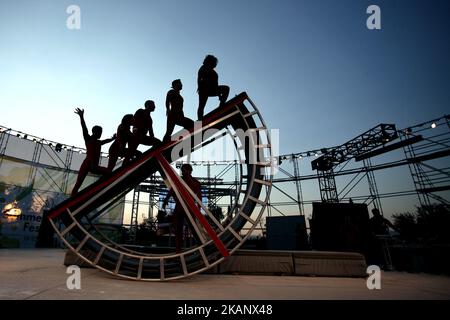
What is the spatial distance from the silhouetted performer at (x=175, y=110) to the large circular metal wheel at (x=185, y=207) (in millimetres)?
337

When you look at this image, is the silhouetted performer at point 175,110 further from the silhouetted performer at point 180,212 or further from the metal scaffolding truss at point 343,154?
the metal scaffolding truss at point 343,154

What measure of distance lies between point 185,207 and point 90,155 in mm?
2356

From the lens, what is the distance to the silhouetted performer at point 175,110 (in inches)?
172

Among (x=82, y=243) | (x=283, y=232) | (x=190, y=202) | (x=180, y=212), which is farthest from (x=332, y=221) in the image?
(x=82, y=243)

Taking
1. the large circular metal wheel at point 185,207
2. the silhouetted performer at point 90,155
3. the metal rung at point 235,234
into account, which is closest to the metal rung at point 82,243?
the large circular metal wheel at point 185,207

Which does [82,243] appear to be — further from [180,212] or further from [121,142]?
[121,142]

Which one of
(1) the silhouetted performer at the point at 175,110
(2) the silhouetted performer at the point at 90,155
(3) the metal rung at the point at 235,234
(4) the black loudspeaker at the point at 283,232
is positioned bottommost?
(4) the black loudspeaker at the point at 283,232

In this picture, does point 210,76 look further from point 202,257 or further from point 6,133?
point 6,133

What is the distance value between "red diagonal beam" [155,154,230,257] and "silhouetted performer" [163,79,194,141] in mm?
668

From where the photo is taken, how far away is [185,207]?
3.94 m

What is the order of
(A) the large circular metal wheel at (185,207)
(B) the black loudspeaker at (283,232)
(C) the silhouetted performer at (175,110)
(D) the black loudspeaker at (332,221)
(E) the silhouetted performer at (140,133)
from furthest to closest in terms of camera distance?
(B) the black loudspeaker at (283,232) → (D) the black loudspeaker at (332,221) → (E) the silhouetted performer at (140,133) → (C) the silhouetted performer at (175,110) → (A) the large circular metal wheel at (185,207)

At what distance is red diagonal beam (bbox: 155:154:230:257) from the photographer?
12.1 feet
